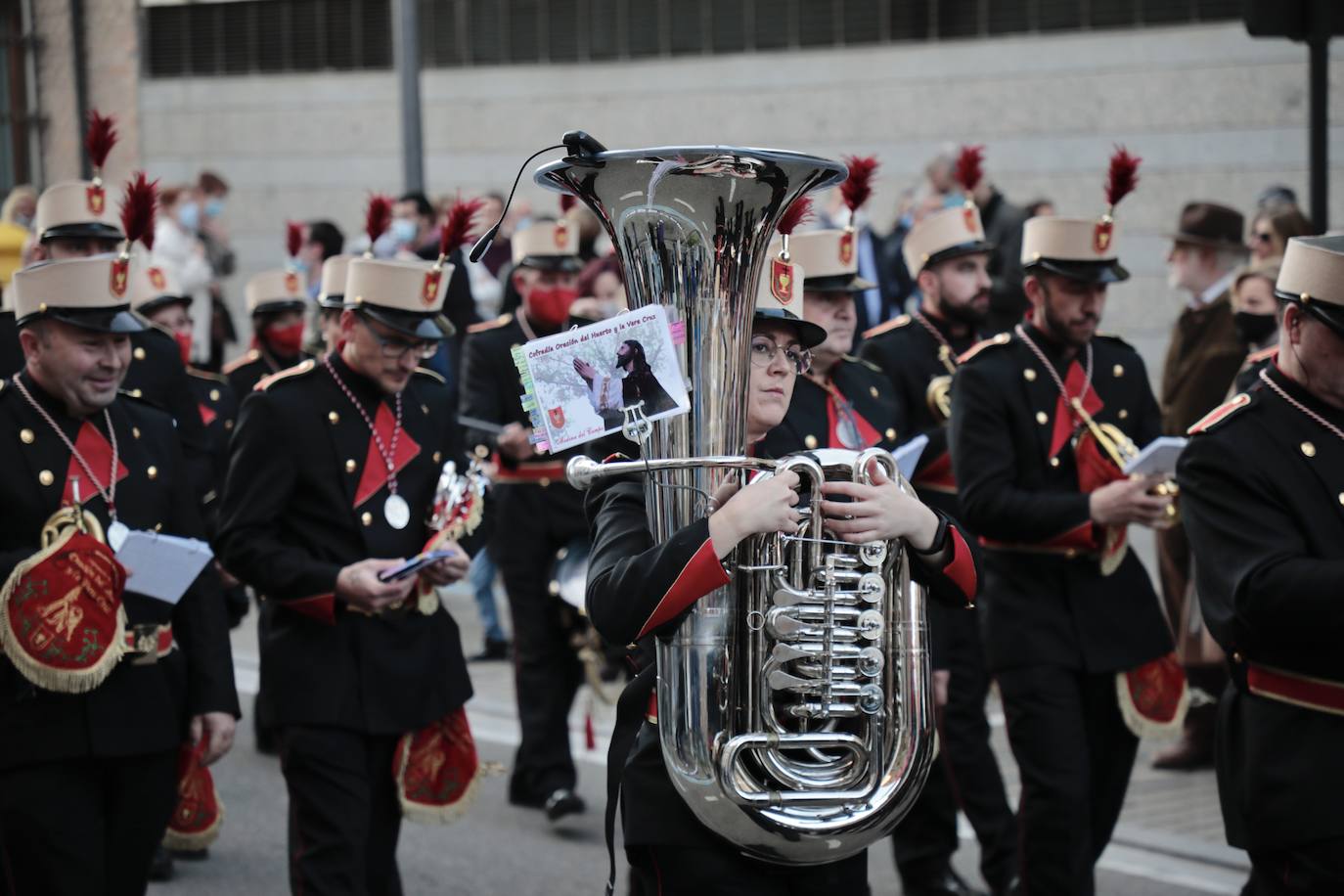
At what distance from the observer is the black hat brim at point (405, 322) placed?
6.08 m

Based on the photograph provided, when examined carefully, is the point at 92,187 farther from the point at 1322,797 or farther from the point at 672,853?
the point at 1322,797

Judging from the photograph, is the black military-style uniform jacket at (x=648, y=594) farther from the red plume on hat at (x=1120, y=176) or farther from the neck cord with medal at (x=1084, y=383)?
the red plume on hat at (x=1120, y=176)

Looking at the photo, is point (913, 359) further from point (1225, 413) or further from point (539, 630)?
point (1225, 413)

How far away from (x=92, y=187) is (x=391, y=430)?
2.41 meters

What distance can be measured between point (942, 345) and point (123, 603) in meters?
3.76

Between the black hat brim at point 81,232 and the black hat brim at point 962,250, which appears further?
the black hat brim at point 81,232

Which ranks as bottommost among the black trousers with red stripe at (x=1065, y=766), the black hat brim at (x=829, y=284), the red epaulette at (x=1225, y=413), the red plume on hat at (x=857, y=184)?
the black trousers with red stripe at (x=1065, y=766)

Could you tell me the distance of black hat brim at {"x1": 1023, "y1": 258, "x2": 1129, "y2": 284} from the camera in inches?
254

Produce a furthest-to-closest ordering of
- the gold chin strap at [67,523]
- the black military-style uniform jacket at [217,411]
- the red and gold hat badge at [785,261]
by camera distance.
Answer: the black military-style uniform jacket at [217,411]
the gold chin strap at [67,523]
the red and gold hat badge at [785,261]

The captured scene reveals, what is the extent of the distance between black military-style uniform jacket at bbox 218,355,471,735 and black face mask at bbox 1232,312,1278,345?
3908 mm

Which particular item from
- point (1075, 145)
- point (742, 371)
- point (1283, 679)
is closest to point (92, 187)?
point (742, 371)

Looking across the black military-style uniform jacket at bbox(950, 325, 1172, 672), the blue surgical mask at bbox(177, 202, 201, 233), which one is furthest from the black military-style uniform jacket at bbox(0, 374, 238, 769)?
the blue surgical mask at bbox(177, 202, 201, 233)

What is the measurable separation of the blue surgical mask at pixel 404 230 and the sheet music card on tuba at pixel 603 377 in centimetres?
996

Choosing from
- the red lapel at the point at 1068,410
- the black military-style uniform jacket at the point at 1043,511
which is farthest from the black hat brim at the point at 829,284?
the red lapel at the point at 1068,410
